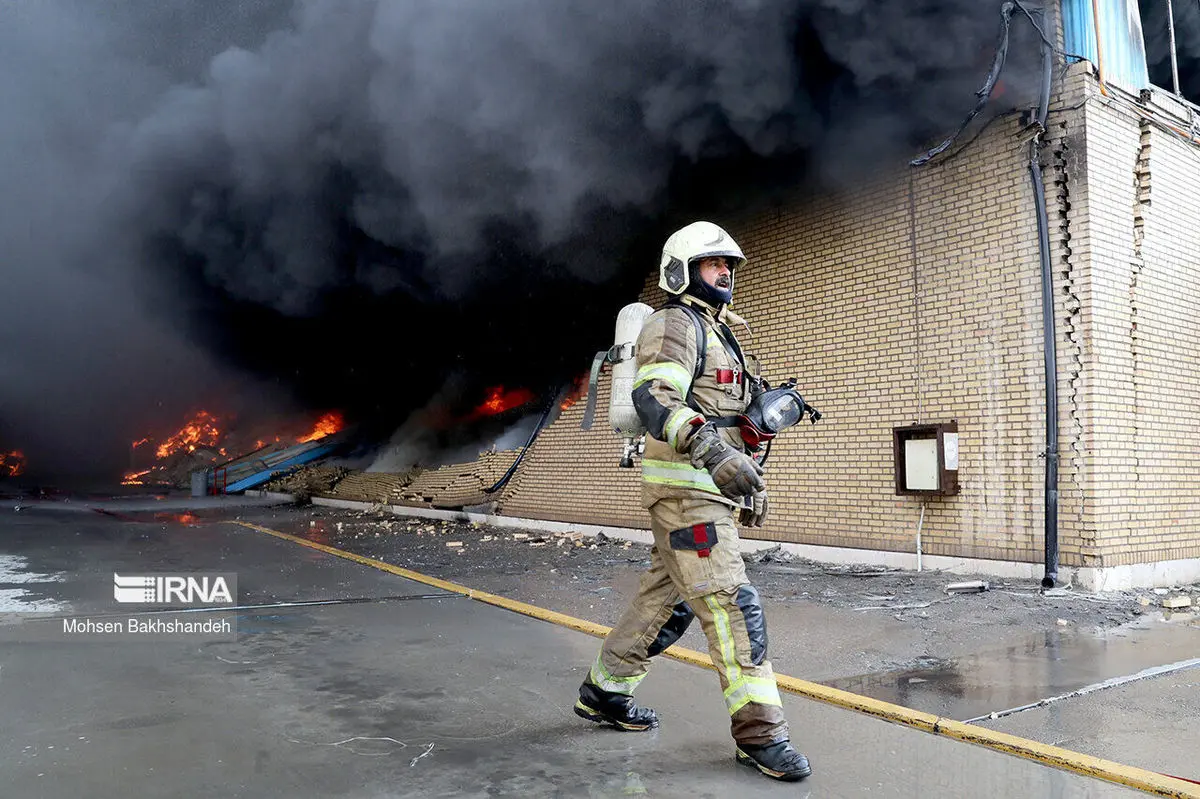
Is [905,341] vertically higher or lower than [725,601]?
higher

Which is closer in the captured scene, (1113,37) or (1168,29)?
(1113,37)

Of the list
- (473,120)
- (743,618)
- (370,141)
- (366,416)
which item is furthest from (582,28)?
(366,416)

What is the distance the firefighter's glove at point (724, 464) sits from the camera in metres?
2.43

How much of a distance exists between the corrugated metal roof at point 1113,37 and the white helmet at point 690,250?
4.86 m

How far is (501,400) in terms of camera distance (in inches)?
598

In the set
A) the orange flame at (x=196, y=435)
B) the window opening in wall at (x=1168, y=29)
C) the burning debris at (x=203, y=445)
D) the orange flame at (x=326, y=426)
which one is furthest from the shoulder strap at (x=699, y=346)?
the orange flame at (x=196, y=435)

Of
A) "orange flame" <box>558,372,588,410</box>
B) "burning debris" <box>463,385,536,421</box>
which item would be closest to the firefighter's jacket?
"orange flame" <box>558,372,588,410</box>

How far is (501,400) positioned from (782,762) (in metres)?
13.0

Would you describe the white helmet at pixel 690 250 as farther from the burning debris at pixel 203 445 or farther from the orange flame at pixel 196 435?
the orange flame at pixel 196 435

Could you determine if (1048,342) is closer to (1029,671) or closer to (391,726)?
(1029,671)

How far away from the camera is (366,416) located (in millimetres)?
22891

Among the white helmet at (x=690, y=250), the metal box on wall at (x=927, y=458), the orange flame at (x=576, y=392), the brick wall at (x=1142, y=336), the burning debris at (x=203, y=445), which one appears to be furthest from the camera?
the burning debris at (x=203, y=445)

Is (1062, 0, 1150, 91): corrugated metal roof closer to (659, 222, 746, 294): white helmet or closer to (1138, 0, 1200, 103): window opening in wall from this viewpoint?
(1138, 0, 1200, 103): window opening in wall

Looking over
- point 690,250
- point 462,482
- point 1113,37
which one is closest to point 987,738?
point 690,250
